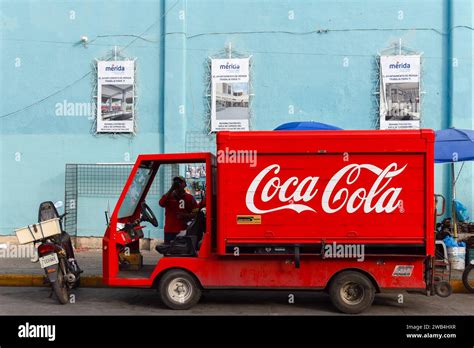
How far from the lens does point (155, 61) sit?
13.0m

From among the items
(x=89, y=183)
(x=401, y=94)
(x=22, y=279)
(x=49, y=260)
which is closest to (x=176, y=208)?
(x=49, y=260)

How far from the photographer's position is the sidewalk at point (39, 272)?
940 centimetres

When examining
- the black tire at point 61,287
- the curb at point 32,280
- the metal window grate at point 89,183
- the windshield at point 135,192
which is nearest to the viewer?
the windshield at point 135,192

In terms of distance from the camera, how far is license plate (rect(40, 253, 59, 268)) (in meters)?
7.75

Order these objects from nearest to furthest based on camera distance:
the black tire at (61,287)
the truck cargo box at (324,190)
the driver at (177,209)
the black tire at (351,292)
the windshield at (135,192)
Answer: the truck cargo box at (324,190)
the black tire at (351,292)
the windshield at (135,192)
the black tire at (61,287)
the driver at (177,209)

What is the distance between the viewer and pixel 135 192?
7.89 metres

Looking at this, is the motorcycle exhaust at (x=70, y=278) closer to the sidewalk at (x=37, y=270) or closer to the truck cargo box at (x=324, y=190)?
the sidewalk at (x=37, y=270)

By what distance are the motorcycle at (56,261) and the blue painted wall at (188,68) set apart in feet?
15.7

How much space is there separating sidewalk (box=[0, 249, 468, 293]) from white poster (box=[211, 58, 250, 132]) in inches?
136

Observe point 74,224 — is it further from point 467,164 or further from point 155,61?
point 467,164

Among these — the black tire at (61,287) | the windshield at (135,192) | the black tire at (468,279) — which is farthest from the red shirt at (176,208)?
the black tire at (468,279)

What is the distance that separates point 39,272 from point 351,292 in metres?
6.08
